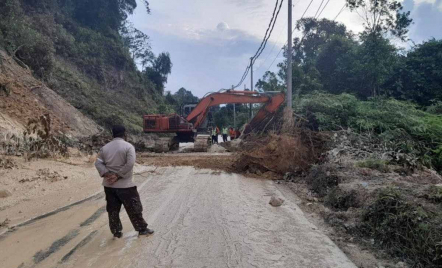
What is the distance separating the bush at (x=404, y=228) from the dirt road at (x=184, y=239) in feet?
Result: 2.41

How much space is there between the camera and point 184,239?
18.3 ft

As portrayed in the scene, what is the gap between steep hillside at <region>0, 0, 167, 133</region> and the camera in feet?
75.5

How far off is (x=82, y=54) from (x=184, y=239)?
1447 inches

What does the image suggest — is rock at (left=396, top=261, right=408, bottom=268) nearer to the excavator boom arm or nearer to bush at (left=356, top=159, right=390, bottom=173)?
bush at (left=356, top=159, right=390, bottom=173)

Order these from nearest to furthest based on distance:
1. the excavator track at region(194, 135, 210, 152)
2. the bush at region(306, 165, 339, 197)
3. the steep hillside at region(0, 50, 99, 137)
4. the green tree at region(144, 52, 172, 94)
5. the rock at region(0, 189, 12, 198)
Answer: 1. the rock at region(0, 189, 12, 198)
2. the bush at region(306, 165, 339, 197)
3. the steep hillside at region(0, 50, 99, 137)
4. the excavator track at region(194, 135, 210, 152)
5. the green tree at region(144, 52, 172, 94)

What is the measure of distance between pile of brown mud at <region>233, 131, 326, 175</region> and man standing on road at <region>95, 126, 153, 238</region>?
6746 mm

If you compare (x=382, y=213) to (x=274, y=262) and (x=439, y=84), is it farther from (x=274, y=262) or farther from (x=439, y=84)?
(x=439, y=84)

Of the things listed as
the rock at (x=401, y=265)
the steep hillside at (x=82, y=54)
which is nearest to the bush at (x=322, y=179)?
the rock at (x=401, y=265)

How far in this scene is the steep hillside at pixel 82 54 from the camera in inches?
906

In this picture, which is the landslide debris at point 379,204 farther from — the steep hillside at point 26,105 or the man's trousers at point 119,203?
the steep hillside at point 26,105

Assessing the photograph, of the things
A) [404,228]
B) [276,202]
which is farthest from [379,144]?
[404,228]

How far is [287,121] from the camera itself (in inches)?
591

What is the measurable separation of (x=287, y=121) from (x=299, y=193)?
19.9 ft


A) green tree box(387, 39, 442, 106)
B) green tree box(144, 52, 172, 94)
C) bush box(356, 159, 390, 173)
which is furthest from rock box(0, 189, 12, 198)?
green tree box(144, 52, 172, 94)
